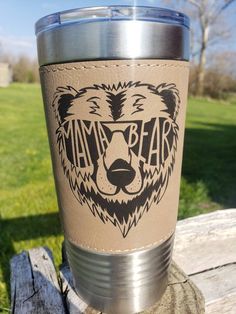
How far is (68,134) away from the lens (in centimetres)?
79

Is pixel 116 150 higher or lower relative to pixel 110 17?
lower

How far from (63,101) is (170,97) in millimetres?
251

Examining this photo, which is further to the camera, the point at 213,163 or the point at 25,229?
the point at 213,163

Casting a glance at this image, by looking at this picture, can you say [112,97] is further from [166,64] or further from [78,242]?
[78,242]

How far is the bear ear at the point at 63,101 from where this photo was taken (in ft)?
2.47

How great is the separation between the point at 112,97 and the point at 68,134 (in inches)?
5.7

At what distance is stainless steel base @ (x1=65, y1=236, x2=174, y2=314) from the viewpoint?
88 cm

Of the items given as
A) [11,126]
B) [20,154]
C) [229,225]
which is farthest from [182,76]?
[11,126]

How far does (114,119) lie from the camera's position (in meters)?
0.75

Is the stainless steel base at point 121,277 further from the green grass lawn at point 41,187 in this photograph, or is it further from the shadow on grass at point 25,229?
the shadow on grass at point 25,229

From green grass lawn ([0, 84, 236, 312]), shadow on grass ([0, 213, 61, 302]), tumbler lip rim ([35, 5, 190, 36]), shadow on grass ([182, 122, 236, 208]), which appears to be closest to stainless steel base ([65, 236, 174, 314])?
tumbler lip rim ([35, 5, 190, 36])

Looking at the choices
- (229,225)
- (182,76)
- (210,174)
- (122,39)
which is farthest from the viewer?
(210,174)

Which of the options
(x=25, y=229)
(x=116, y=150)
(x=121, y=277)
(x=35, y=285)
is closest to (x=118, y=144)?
(x=116, y=150)

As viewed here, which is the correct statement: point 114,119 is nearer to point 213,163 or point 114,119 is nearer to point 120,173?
point 120,173
